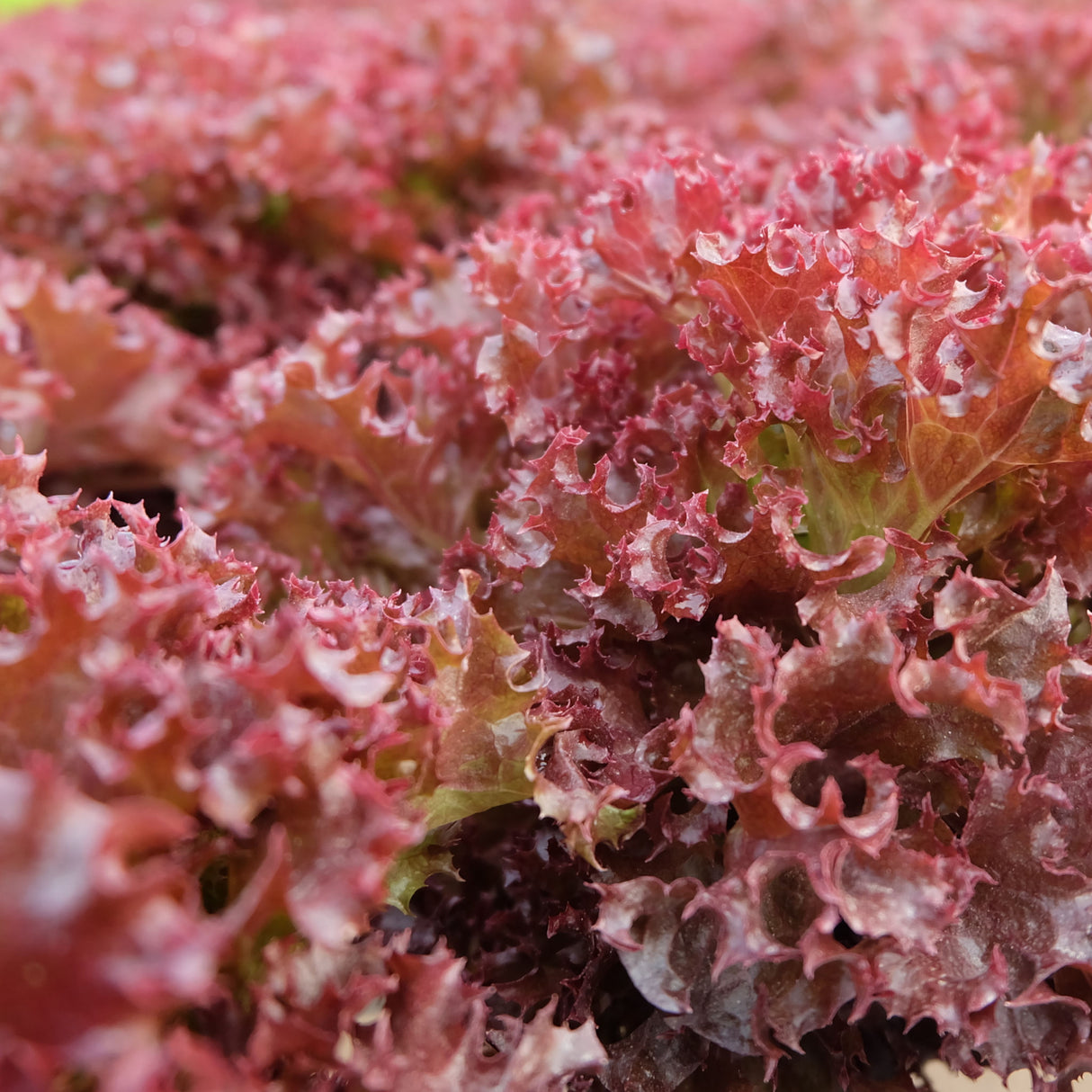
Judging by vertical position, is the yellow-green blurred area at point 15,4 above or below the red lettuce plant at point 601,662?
below

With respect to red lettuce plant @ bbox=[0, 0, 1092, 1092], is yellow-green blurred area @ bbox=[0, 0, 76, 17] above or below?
below

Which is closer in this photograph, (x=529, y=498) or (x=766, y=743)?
(x=766, y=743)

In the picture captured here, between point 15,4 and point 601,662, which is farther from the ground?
point 601,662

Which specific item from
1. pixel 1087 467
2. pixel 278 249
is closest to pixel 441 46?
pixel 278 249

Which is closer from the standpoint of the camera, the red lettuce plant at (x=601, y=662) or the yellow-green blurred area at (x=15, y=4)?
the red lettuce plant at (x=601, y=662)

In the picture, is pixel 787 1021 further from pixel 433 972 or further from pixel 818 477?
pixel 818 477

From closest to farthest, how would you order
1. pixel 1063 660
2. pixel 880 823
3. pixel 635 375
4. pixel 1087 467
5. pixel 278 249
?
pixel 880 823, pixel 1063 660, pixel 1087 467, pixel 635 375, pixel 278 249

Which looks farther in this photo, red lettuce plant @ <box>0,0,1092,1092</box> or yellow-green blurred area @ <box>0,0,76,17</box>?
yellow-green blurred area @ <box>0,0,76,17</box>

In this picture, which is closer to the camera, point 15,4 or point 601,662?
point 601,662
